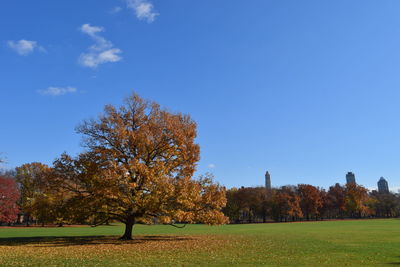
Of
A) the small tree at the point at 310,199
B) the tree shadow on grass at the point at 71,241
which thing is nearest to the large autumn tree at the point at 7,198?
the tree shadow on grass at the point at 71,241

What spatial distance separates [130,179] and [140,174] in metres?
0.93

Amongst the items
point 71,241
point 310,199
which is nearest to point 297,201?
point 310,199

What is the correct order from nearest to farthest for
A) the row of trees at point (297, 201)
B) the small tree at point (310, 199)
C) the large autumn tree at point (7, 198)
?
the large autumn tree at point (7, 198)
the row of trees at point (297, 201)
the small tree at point (310, 199)

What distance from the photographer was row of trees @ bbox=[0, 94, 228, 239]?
84.7 ft

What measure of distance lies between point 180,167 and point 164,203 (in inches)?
175

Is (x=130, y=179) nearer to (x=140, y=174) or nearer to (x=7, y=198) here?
(x=140, y=174)

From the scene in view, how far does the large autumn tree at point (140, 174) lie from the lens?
2577 cm

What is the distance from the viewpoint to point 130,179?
1045 inches

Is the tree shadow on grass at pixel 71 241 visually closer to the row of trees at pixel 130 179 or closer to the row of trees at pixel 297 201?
the row of trees at pixel 130 179

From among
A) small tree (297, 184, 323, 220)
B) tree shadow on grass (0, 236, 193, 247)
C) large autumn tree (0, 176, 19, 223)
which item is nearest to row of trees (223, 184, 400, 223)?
small tree (297, 184, 323, 220)

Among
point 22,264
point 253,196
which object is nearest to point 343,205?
point 253,196

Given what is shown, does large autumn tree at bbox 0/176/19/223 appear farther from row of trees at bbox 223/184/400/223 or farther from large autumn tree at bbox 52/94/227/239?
row of trees at bbox 223/184/400/223

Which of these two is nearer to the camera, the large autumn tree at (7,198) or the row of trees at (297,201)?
the large autumn tree at (7,198)

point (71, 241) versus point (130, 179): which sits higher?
point (130, 179)
